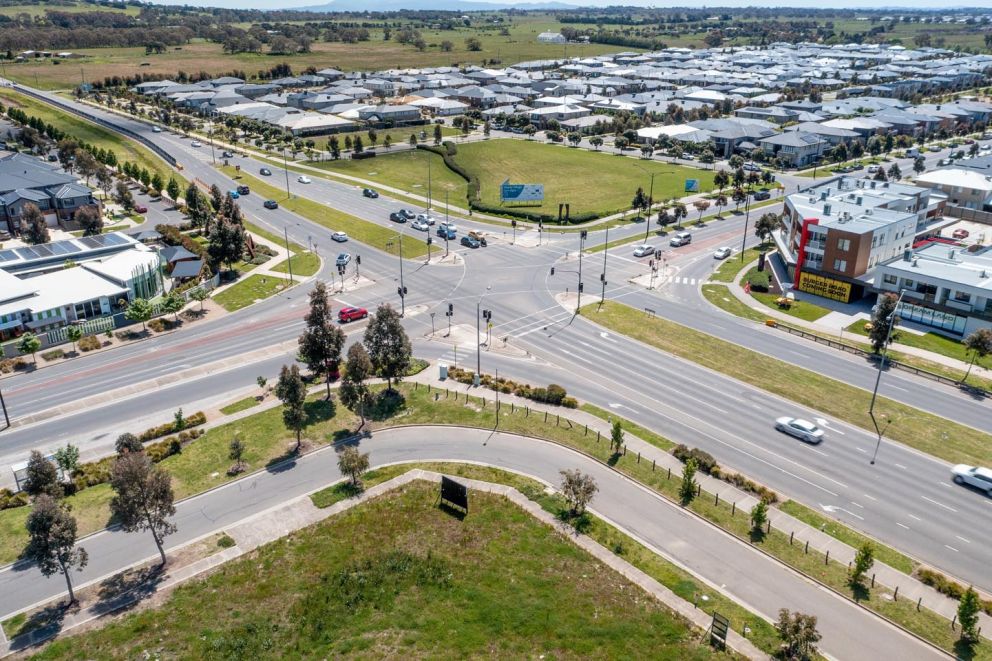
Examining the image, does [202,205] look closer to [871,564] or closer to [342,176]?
[342,176]

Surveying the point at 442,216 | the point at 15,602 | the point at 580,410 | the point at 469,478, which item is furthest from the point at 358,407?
the point at 442,216

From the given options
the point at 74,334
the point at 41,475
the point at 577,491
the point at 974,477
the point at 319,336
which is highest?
the point at 319,336

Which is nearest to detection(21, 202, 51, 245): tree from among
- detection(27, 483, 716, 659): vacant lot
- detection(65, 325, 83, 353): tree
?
detection(65, 325, 83, 353): tree

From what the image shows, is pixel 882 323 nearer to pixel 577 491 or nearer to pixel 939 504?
pixel 939 504

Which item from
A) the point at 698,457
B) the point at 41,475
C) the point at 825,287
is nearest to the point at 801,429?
the point at 698,457

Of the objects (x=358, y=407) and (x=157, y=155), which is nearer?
(x=358, y=407)

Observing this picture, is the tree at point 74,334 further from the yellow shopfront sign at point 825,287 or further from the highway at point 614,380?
the yellow shopfront sign at point 825,287
